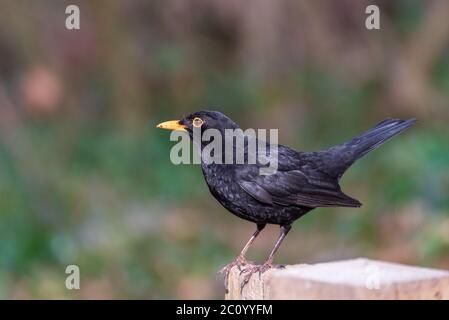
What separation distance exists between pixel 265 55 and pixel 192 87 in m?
1.30

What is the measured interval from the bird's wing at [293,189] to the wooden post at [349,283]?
267 millimetres

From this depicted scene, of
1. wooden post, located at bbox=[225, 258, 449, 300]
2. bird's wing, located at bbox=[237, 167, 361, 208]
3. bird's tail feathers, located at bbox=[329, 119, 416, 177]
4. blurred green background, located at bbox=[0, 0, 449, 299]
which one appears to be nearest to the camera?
wooden post, located at bbox=[225, 258, 449, 300]

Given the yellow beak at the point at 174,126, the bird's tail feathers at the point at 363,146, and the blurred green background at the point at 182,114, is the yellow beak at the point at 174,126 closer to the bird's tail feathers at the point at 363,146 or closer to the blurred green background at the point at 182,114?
the bird's tail feathers at the point at 363,146

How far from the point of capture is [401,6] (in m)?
13.9

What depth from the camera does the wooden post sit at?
9.98ft

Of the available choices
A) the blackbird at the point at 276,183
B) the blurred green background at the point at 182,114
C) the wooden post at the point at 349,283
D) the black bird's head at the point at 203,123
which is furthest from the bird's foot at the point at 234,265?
the blurred green background at the point at 182,114

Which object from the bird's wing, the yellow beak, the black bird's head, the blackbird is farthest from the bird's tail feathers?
the yellow beak

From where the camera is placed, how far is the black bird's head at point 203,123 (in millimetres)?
3371

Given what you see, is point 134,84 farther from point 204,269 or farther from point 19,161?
point 204,269

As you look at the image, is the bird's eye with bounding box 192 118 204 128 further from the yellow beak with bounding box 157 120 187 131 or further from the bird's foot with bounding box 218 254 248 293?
the bird's foot with bounding box 218 254 248 293

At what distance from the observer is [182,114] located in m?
11.8

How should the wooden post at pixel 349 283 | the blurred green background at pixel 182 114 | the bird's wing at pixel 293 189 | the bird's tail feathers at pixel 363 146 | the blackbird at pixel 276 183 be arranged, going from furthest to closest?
1. the blurred green background at pixel 182 114
2. the bird's tail feathers at pixel 363 146
3. the bird's wing at pixel 293 189
4. the blackbird at pixel 276 183
5. the wooden post at pixel 349 283

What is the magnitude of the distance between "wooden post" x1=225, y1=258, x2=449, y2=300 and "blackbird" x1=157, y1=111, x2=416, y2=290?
→ 4.4 inches
